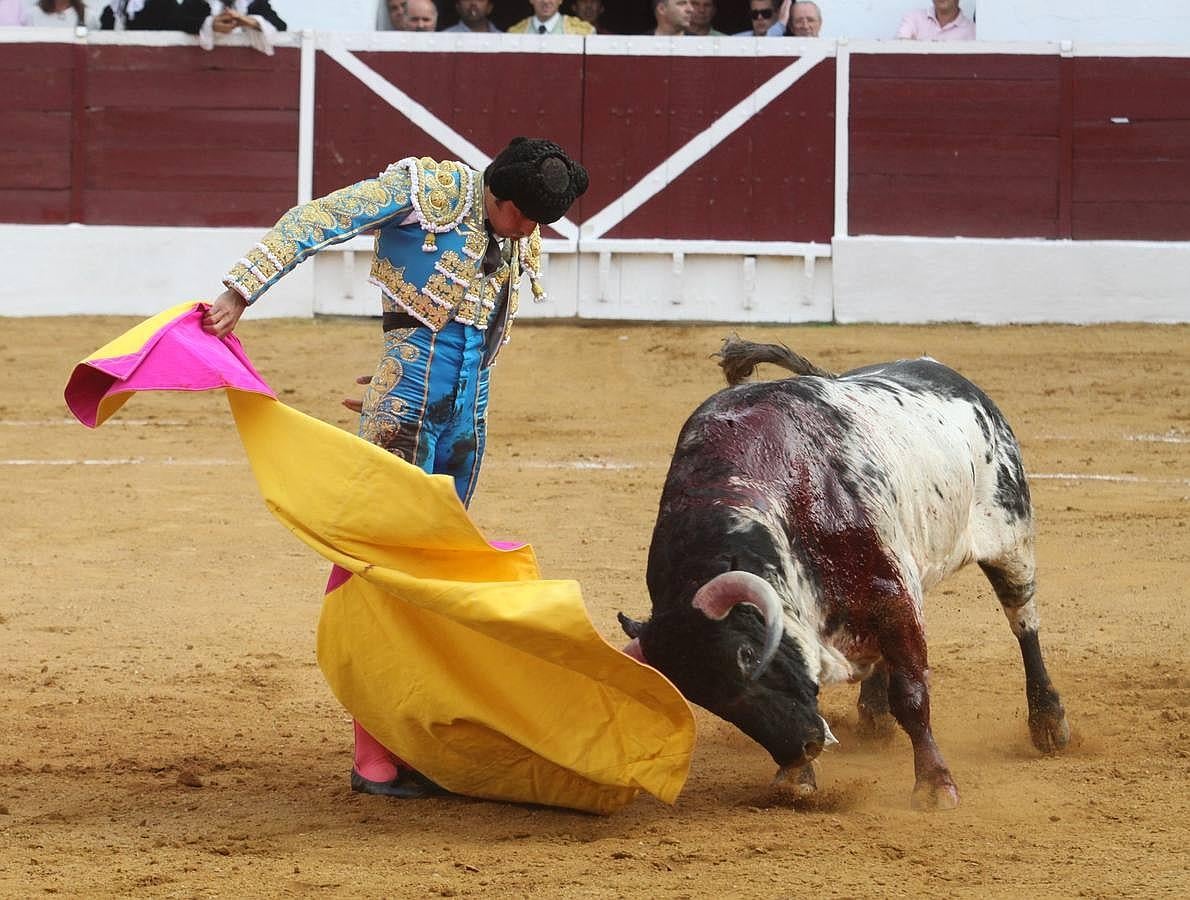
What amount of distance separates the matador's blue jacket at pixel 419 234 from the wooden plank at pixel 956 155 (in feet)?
20.5

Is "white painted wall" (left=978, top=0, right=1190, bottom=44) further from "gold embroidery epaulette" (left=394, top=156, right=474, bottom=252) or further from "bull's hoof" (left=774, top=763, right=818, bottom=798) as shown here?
"bull's hoof" (left=774, top=763, right=818, bottom=798)

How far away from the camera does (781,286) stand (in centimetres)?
918

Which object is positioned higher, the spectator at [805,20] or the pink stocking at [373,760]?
the spectator at [805,20]

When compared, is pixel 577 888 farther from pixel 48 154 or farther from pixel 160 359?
pixel 48 154

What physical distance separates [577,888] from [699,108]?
23.0 ft

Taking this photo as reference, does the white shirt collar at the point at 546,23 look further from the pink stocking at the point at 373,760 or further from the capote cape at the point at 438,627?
the pink stocking at the point at 373,760

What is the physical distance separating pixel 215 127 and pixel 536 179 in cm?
660

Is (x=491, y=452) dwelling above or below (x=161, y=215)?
below

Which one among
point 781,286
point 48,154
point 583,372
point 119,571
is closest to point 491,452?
point 583,372

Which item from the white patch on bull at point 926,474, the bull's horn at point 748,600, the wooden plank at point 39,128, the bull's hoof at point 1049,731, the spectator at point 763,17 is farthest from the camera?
the spectator at point 763,17

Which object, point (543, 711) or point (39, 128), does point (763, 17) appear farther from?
point (543, 711)

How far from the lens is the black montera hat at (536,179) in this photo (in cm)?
304

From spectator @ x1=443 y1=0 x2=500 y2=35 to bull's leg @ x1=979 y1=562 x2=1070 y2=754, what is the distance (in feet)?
20.4

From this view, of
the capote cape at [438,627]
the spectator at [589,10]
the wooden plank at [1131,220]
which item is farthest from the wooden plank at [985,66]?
the capote cape at [438,627]
